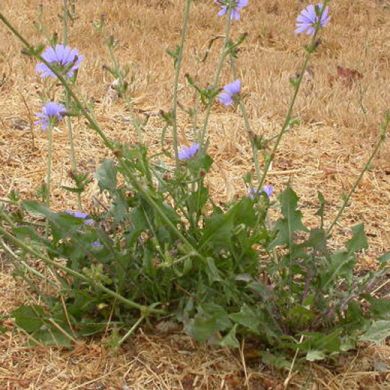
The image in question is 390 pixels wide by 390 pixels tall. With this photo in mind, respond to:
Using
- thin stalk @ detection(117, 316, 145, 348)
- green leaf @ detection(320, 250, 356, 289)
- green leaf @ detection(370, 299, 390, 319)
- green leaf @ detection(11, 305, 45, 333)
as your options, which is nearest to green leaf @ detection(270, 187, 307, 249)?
green leaf @ detection(320, 250, 356, 289)

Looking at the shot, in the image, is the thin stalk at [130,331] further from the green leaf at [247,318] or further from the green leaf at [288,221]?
the green leaf at [288,221]

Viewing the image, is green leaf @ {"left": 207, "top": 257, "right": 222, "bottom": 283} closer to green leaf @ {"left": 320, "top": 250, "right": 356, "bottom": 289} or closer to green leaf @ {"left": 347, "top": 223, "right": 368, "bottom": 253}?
green leaf @ {"left": 320, "top": 250, "right": 356, "bottom": 289}

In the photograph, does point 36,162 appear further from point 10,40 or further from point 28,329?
point 10,40

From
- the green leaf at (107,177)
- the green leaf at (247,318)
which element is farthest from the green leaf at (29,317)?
the green leaf at (247,318)

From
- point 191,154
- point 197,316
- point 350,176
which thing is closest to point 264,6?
point 350,176

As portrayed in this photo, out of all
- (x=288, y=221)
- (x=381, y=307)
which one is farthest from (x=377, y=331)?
(x=288, y=221)

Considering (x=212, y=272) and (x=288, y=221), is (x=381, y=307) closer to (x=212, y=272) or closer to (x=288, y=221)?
(x=288, y=221)
